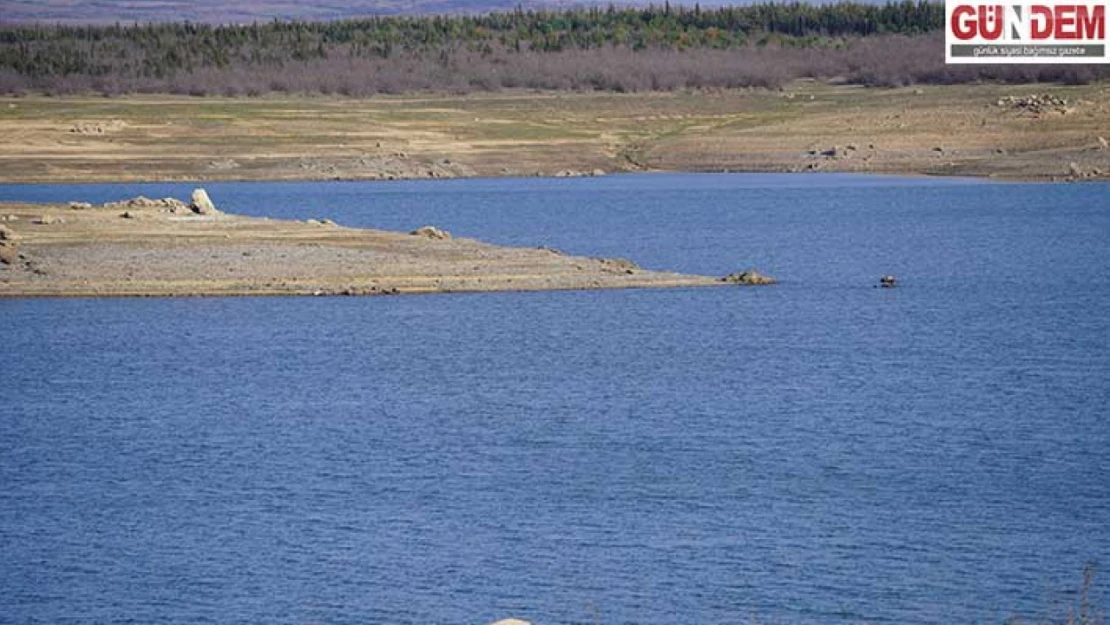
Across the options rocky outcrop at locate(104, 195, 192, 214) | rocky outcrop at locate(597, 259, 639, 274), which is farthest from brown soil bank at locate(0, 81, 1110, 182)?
rocky outcrop at locate(597, 259, 639, 274)

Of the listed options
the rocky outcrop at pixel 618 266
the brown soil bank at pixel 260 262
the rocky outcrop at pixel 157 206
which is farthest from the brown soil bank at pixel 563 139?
the rocky outcrop at pixel 618 266

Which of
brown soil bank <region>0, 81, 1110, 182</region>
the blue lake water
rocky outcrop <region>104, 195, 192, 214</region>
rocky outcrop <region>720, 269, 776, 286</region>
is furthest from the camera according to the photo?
brown soil bank <region>0, 81, 1110, 182</region>

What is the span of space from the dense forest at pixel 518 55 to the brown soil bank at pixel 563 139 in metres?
15.9

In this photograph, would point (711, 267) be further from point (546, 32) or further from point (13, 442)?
point (546, 32)

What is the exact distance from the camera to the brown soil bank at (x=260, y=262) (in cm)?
4938

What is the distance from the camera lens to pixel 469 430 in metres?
32.6

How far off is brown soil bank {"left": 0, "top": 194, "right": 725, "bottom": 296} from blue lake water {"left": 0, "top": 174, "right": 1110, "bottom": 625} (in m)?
0.96

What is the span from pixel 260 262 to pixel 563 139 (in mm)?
51497

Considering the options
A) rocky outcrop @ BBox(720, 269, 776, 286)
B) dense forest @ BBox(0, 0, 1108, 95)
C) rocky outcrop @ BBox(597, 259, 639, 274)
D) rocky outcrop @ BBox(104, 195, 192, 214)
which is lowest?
dense forest @ BBox(0, 0, 1108, 95)

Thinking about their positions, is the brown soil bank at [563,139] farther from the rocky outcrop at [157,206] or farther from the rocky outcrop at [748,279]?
the rocky outcrop at [748,279]

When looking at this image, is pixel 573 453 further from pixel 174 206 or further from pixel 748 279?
pixel 174 206

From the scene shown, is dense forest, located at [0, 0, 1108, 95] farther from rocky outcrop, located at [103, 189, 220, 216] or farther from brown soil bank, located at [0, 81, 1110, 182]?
rocky outcrop, located at [103, 189, 220, 216]

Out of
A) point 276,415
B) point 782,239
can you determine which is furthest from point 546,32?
point 276,415

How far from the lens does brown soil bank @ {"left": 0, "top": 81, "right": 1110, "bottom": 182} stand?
297 feet
